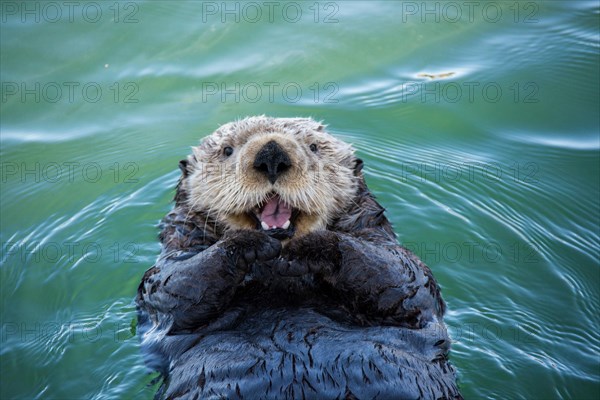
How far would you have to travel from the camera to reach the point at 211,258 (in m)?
3.41

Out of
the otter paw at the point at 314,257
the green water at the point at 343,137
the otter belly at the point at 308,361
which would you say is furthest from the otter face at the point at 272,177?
the green water at the point at 343,137

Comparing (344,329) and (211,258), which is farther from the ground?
(211,258)

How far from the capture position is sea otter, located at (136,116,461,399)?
304 centimetres

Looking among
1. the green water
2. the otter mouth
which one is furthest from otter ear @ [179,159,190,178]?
the otter mouth

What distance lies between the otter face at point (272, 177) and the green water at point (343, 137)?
91 centimetres

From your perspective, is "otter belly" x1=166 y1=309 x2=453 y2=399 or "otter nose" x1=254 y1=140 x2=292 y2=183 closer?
"otter belly" x1=166 y1=309 x2=453 y2=399

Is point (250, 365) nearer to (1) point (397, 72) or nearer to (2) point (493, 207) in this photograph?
(2) point (493, 207)

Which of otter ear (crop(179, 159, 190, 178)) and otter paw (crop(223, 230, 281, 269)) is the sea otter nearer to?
otter paw (crop(223, 230, 281, 269))

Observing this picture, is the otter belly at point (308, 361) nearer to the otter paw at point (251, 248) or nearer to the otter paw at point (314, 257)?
the otter paw at point (314, 257)

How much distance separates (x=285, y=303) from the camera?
11.7ft

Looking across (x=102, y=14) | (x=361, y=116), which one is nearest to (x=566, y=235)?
(x=361, y=116)

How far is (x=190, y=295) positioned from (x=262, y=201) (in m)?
0.68

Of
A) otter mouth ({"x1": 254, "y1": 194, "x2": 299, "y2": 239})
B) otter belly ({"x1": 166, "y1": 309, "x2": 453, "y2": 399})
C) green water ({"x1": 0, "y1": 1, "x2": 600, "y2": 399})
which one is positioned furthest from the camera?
green water ({"x1": 0, "y1": 1, "x2": 600, "y2": 399})

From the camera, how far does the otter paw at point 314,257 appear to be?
350 centimetres
